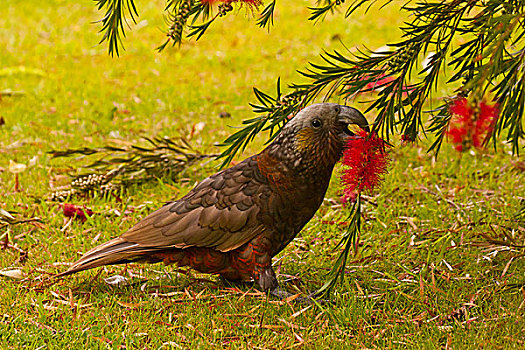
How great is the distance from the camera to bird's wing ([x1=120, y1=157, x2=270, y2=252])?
8.35 feet

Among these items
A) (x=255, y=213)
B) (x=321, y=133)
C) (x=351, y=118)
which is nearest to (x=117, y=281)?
(x=255, y=213)

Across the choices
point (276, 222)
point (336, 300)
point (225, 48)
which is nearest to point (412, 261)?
point (336, 300)

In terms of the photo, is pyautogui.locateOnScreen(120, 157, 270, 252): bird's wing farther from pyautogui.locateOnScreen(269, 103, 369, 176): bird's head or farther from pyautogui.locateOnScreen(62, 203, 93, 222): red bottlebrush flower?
pyautogui.locateOnScreen(62, 203, 93, 222): red bottlebrush flower

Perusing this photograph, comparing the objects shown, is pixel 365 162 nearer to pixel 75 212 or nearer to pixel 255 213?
pixel 255 213

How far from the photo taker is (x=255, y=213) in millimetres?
2535

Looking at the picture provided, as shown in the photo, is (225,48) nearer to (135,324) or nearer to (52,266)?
(52,266)

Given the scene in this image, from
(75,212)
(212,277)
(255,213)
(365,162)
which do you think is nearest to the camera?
(365,162)

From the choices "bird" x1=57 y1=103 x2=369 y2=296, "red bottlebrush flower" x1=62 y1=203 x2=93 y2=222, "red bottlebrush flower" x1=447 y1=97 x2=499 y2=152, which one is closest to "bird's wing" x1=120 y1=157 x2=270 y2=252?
"bird" x1=57 y1=103 x2=369 y2=296

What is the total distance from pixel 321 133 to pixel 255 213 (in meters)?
0.41

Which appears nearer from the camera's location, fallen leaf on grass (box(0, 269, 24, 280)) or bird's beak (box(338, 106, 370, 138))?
bird's beak (box(338, 106, 370, 138))

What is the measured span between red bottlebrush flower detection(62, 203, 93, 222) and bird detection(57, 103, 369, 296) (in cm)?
90

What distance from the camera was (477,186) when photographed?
380 centimetres

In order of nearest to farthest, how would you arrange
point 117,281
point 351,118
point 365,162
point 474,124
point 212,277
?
point 474,124, point 365,162, point 351,118, point 117,281, point 212,277

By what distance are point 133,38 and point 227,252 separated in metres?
4.65
